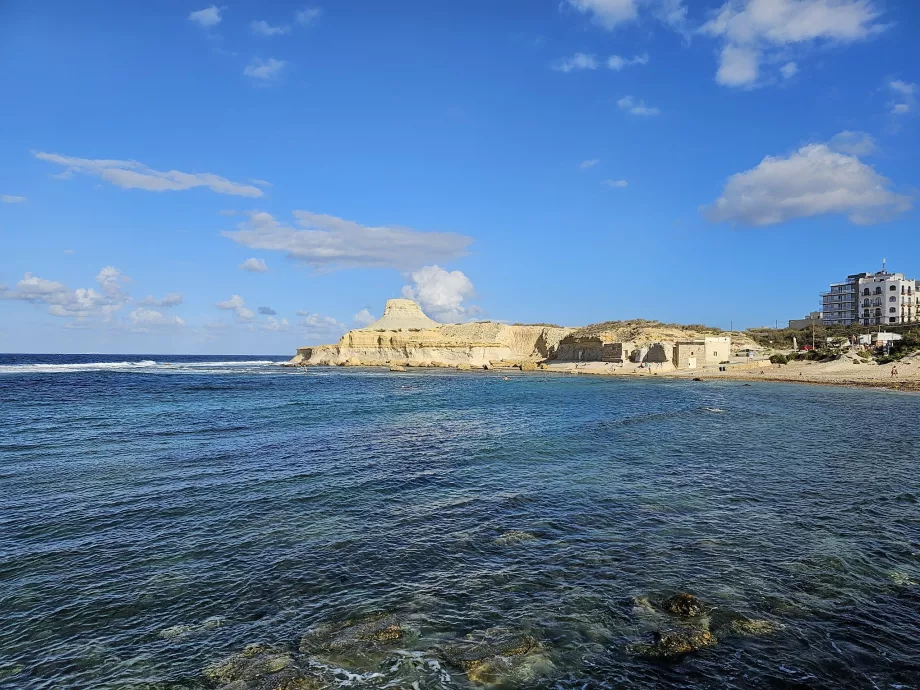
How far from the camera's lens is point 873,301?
312 ft

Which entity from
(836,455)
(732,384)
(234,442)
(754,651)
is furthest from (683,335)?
(754,651)

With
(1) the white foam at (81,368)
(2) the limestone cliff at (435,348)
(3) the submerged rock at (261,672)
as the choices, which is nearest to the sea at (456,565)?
(3) the submerged rock at (261,672)

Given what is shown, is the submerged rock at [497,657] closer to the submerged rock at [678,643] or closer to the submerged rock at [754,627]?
the submerged rock at [678,643]

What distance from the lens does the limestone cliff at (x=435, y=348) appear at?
4203 inches

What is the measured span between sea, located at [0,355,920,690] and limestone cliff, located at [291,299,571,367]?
84679mm

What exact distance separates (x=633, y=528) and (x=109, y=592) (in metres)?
9.21

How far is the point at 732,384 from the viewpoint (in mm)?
54500

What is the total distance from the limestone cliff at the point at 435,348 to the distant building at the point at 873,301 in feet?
173

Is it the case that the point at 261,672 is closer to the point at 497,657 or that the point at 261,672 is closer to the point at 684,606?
the point at 497,657

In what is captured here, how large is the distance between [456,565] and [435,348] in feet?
323

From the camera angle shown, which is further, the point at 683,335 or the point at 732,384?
the point at 683,335

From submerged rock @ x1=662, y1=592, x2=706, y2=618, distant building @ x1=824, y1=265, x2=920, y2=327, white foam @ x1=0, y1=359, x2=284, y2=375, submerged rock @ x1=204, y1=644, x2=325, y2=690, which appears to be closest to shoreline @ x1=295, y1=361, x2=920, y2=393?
distant building @ x1=824, y1=265, x2=920, y2=327

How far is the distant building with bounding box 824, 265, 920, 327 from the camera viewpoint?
298 feet

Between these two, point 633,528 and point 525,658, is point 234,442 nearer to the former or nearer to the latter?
point 633,528
